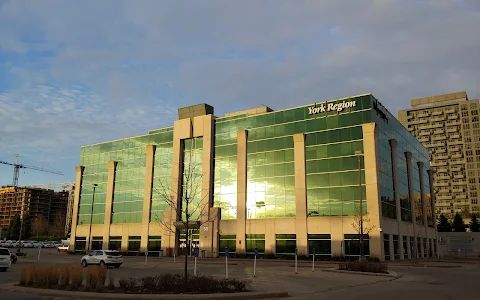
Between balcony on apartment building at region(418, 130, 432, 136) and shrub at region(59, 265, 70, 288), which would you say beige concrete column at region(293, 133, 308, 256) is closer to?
shrub at region(59, 265, 70, 288)

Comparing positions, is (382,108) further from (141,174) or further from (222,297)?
(222,297)

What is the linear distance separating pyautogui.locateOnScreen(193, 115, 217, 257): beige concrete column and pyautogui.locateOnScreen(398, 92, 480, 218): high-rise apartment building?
453ft

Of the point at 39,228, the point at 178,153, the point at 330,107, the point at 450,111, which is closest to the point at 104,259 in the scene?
the point at 178,153

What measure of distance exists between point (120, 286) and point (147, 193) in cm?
5050

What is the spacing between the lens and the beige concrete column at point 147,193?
64.7 metres

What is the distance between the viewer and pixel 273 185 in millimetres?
54812

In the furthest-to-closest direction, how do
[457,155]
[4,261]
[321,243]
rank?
[457,155], [321,243], [4,261]

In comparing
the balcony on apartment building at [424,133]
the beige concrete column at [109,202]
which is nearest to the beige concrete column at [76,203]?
the beige concrete column at [109,202]

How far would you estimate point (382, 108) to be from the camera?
5350cm

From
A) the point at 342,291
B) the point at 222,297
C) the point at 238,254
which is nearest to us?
the point at 222,297

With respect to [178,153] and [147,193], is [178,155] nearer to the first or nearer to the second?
[178,153]

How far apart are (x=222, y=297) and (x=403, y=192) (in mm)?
49545

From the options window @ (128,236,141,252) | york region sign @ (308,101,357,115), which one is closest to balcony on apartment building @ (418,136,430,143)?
york region sign @ (308,101,357,115)

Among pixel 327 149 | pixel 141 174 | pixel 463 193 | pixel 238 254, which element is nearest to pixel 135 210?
pixel 141 174
